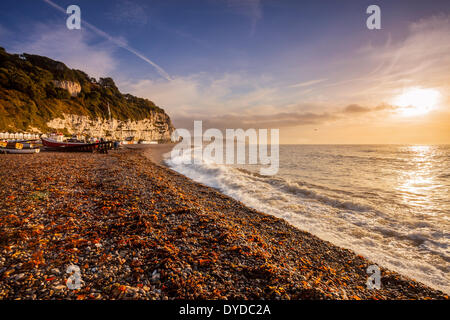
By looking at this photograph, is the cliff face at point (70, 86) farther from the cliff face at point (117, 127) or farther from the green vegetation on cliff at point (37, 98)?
the cliff face at point (117, 127)

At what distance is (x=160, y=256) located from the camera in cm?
445

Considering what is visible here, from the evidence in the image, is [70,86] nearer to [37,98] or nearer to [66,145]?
[37,98]

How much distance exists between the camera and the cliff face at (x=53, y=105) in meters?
44.5

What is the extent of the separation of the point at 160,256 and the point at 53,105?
245 feet

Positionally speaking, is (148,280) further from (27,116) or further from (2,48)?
(2,48)

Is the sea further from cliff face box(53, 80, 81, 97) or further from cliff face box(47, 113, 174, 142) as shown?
cliff face box(53, 80, 81, 97)

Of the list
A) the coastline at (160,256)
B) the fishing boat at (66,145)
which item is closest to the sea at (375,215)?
the coastline at (160,256)

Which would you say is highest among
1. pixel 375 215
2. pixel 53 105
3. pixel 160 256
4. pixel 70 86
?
pixel 70 86

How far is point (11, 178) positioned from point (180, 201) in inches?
370

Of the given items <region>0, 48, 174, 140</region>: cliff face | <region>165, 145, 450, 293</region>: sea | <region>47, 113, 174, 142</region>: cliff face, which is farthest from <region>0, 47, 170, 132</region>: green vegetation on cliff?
<region>165, 145, 450, 293</region>: sea

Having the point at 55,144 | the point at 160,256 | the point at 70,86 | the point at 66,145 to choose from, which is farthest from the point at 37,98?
the point at 160,256

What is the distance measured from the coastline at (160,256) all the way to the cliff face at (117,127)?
2229 inches
